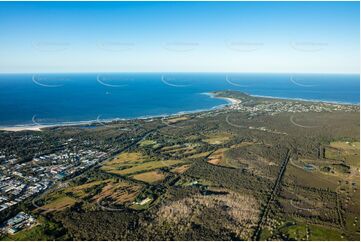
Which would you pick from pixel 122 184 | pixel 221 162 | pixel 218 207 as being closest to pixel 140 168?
pixel 122 184

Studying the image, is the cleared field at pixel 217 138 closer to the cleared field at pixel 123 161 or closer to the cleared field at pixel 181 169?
the cleared field at pixel 181 169

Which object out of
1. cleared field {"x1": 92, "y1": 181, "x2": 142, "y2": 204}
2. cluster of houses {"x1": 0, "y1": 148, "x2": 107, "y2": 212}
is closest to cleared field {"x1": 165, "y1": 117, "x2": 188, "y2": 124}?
cluster of houses {"x1": 0, "y1": 148, "x2": 107, "y2": 212}

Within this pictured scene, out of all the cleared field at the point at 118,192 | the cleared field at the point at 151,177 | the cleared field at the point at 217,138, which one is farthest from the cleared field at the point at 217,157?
the cleared field at the point at 118,192

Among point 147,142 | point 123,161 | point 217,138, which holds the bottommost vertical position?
point 123,161

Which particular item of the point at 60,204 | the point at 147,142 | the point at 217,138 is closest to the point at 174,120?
the point at 217,138

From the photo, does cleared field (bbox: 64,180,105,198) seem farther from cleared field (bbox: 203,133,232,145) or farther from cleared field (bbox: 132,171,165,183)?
cleared field (bbox: 203,133,232,145)

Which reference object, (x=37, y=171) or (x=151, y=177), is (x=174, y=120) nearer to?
(x=151, y=177)

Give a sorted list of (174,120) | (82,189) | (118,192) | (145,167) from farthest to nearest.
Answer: (174,120), (145,167), (82,189), (118,192)
